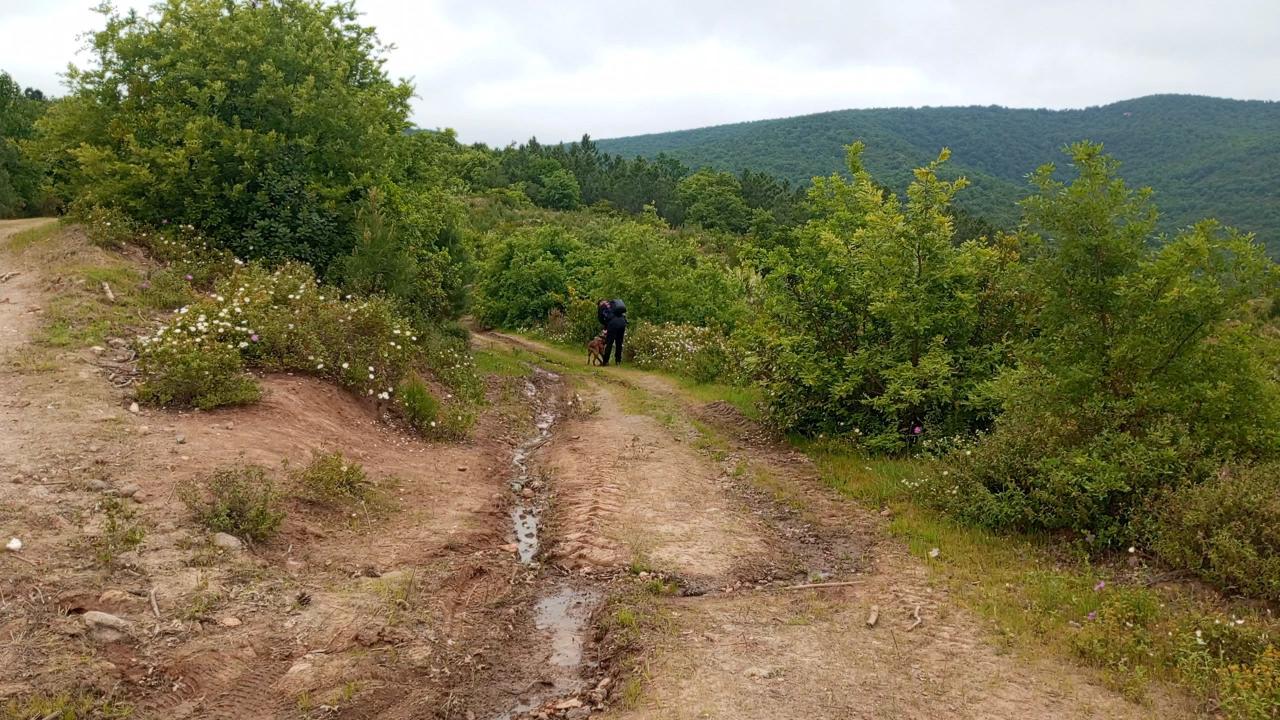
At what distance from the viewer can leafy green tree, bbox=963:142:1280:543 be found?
683 centimetres

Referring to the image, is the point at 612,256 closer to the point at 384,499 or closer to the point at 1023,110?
the point at 384,499

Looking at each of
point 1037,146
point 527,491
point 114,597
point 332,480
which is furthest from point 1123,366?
point 1037,146

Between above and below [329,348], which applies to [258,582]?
below

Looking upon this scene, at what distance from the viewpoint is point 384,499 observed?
7.70 metres

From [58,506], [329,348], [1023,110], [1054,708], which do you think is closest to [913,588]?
[1054,708]

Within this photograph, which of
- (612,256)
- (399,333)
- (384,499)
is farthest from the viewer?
(612,256)

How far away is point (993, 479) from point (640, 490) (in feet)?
11.8

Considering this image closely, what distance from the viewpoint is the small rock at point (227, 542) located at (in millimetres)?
5766

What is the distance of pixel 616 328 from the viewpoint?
20.7m

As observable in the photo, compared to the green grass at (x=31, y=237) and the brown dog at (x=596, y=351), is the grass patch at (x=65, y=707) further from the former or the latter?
the brown dog at (x=596, y=351)

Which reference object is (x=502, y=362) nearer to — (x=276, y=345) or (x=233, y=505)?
(x=276, y=345)

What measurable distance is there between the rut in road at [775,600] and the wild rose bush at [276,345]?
249 centimetres

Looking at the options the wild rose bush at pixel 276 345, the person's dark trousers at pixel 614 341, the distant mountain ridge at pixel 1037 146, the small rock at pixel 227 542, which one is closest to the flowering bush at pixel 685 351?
the person's dark trousers at pixel 614 341

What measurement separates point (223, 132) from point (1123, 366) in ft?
Answer: 46.6
